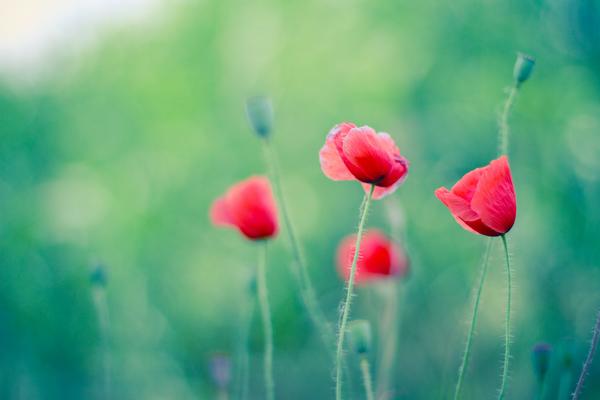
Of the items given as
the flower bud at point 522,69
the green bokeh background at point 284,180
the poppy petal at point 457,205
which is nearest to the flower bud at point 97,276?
the poppy petal at point 457,205

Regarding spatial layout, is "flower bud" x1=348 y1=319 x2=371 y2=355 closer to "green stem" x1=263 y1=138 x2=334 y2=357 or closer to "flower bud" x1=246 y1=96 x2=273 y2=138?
"green stem" x1=263 y1=138 x2=334 y2=357

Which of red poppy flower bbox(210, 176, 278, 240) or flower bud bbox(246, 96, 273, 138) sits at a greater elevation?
flower bud bbox(246, 96, 273, 138)

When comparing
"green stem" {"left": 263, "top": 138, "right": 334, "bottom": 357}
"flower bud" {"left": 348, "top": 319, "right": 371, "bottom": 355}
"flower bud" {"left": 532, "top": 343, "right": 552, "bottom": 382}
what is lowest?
"flower bud" {"left": 532, "top": 343, "right": 552, "bottom": 382}

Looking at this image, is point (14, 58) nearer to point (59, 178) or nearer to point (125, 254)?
point (59, 178)

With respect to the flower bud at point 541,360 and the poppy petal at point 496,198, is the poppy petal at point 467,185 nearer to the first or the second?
the poppy petal at point 496,198

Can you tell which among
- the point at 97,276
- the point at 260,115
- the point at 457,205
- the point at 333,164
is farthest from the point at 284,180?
the point at 457,205

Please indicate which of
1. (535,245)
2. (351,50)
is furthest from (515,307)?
(351,50)

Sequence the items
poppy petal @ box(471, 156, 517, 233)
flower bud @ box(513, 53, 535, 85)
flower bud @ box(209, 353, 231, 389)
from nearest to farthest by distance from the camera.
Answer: poppy petal @ box(471, 156, 517, 233) → flower bud @ box(513, 53, 535, 85) → flower bud @ box(209, 353, 231, 389)

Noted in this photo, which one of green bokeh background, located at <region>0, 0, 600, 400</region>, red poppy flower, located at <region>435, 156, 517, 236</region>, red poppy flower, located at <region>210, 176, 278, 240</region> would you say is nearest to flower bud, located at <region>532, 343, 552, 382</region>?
red poppy flower, located at <region>435, 156, 517, 236</region>
